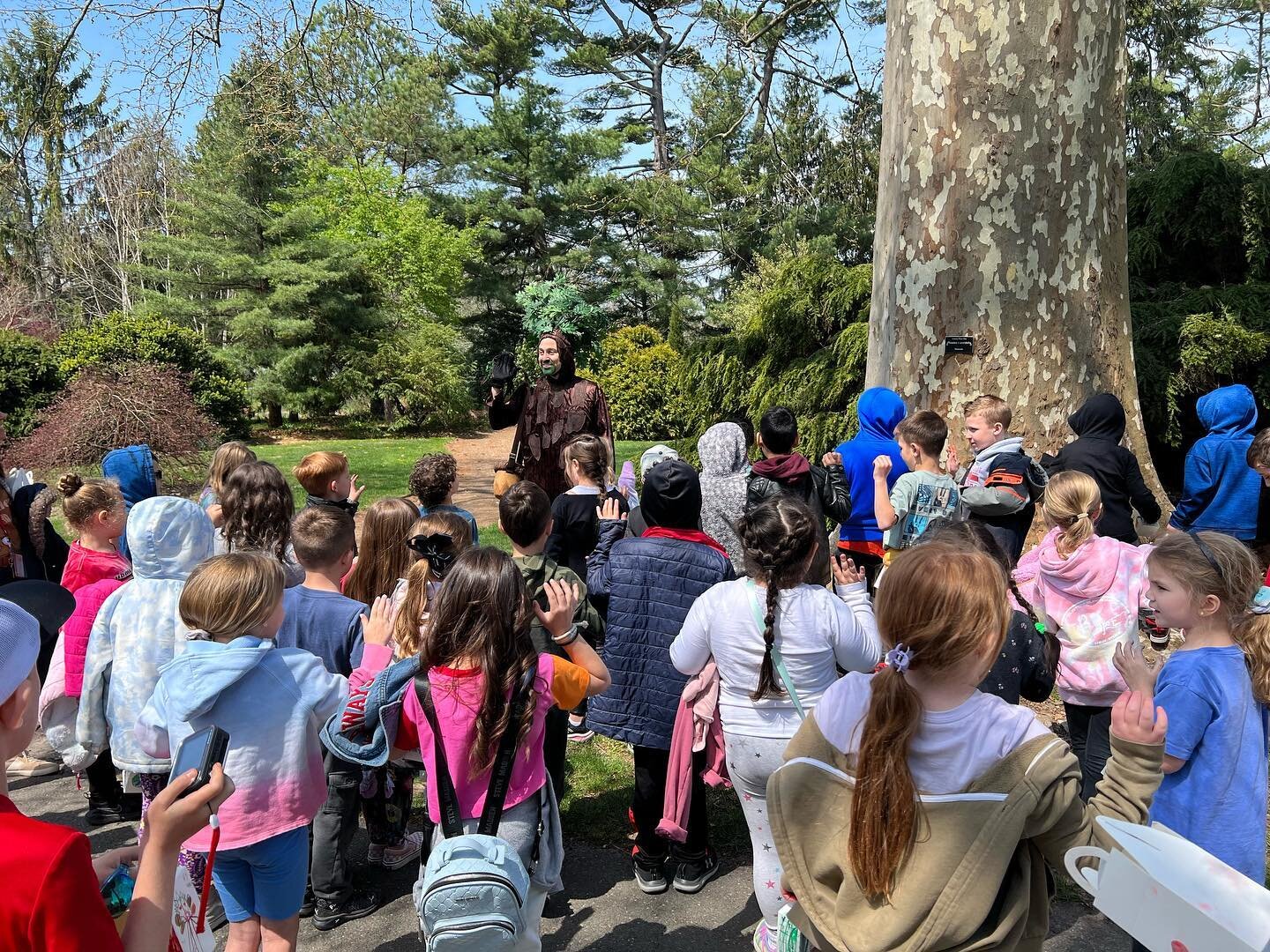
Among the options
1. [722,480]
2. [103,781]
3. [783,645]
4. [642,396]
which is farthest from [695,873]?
[642,396]

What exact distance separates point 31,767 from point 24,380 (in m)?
13.5

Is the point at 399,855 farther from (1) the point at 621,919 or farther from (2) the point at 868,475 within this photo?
(2) the point at 868,475

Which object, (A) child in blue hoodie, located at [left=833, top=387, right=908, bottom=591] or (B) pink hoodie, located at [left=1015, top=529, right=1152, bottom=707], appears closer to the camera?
(B) pink hoodie, located at [left=1015, top=529, right=1152, bottom=707]

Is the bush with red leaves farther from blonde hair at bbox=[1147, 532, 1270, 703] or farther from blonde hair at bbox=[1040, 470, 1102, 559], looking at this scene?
blonde hair at bbox=[1147, 532, 1270, 703]

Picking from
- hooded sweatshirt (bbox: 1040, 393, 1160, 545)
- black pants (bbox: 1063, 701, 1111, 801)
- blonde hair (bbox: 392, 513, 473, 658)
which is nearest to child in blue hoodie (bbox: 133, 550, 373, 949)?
blonde hair (bbox: 392, 513, 473, 658)

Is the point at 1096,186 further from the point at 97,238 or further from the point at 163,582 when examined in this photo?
the point at 97,238

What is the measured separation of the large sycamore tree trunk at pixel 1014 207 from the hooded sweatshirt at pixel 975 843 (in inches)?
216

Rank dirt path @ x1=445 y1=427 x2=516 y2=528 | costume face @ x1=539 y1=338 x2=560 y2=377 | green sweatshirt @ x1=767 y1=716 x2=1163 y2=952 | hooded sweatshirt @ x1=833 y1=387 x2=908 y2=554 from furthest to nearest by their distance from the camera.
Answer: dirt path @ x1=445 y1=427 x2=516 y2=528, costume face @ x1=539 y1=338 x2=560 y2=377, hooded sweatshirt @ x1=833 y1=387 x2=908 y2=554, green sweatshirt @ x1=767 y1=716 x2=1163 y2=952

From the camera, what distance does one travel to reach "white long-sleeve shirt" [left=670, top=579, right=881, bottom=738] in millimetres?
2830

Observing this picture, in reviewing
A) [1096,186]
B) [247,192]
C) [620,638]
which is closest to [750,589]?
[620,638]

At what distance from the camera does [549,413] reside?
6.31 meters

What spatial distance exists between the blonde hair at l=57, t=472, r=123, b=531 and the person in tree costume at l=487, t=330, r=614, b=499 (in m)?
2.50

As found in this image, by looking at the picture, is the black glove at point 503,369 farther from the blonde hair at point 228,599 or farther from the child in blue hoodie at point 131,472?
the blonde hair at point 228,599

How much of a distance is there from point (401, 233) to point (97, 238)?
16.3m
